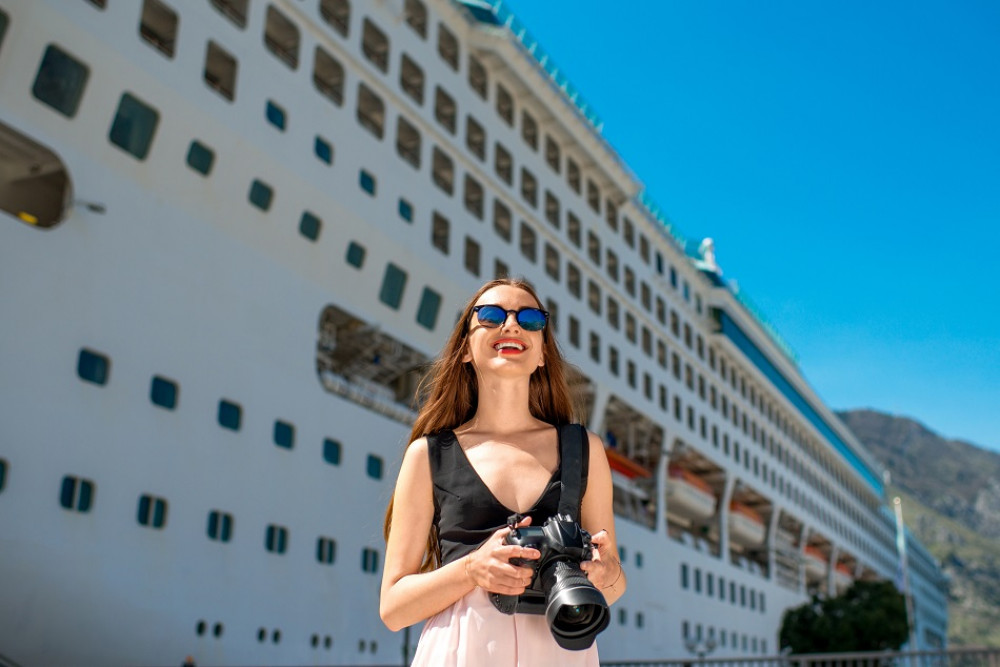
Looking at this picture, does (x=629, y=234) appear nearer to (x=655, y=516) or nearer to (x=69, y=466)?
(x=655, y=516)

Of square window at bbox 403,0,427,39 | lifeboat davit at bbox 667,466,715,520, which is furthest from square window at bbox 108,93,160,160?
lifeboat davit at bbox 667,466,715,520

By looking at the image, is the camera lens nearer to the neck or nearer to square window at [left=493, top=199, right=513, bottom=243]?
the neck

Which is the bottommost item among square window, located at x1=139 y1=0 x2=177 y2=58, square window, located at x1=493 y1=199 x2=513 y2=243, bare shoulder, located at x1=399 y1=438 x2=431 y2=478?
bare shoulder, located at x1=399 y1=438 x2=431 y2=478

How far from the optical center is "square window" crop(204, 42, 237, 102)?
543 inches

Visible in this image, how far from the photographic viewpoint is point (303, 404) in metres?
14.0

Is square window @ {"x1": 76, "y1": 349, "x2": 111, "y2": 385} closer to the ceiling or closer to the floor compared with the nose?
closer to the ceiling

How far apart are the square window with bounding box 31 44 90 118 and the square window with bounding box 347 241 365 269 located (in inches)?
208

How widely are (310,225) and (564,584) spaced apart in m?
13.6

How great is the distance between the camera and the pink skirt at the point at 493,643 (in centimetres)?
196

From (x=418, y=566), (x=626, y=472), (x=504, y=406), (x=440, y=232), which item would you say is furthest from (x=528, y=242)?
(x=418, y=566)

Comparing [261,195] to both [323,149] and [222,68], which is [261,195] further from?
[222,68]

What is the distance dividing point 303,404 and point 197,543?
115 inches

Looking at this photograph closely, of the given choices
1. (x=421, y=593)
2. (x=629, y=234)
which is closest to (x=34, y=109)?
(x=421, y=593)

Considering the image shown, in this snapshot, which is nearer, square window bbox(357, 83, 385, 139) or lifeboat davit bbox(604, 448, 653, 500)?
square window bbox(357, 83, 385, 139)
